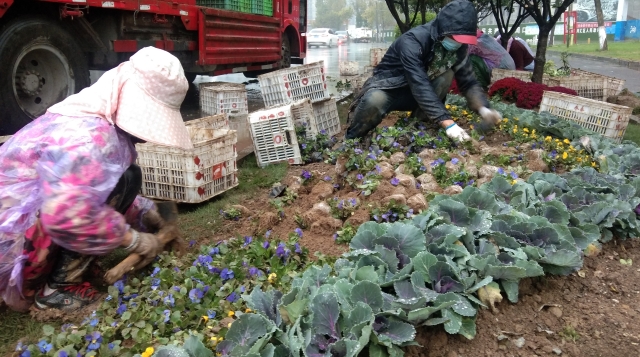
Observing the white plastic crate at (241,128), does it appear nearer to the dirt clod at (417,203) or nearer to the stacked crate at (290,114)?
the stacked crate at (290,114)

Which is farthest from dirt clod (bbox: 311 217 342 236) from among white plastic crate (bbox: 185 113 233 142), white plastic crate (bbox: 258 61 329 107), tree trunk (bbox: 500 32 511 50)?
tree trunk (bbox: 500 32 511 50)

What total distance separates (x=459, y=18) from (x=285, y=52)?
24.0ft

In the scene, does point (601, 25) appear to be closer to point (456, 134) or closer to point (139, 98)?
point (456, 134)

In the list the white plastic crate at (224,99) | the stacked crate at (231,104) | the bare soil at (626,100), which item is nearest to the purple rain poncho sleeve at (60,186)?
the stacked crate at (231,104)

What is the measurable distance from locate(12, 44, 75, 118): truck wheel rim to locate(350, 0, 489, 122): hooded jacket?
3117 millimetres

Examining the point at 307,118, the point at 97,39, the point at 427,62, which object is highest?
the point at 97,39

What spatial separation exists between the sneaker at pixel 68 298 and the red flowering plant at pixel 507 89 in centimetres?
561

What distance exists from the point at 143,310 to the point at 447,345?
1.30 m

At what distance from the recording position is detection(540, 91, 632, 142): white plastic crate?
4.90m

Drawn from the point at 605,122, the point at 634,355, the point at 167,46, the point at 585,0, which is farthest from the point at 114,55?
the point at 585,0

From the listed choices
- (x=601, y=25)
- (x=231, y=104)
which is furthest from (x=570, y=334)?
(x=601, y=25)

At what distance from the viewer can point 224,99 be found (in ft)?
20.8

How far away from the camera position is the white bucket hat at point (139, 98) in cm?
231

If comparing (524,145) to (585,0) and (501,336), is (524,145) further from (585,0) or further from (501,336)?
(585,0)
